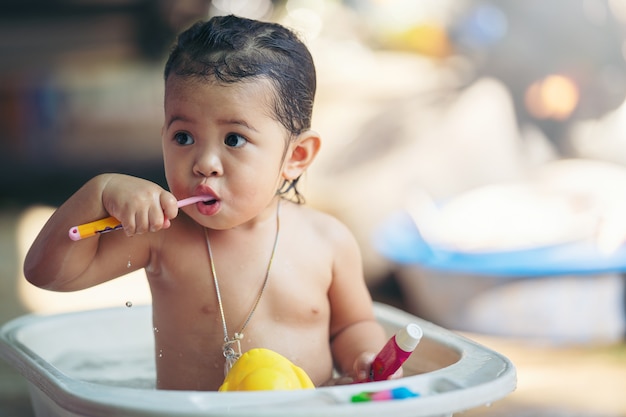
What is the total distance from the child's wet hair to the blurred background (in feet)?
2.44

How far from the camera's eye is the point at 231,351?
0.92m

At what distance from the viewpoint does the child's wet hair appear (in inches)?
34.4

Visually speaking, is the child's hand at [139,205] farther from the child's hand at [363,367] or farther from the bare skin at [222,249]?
the child's hand at [363,367]

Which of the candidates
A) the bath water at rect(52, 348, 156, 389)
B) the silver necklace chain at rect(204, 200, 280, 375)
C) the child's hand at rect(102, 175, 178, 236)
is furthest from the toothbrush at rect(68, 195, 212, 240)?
the bath water at rect(52, 348, 156, 389)

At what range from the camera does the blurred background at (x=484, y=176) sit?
1.89 m

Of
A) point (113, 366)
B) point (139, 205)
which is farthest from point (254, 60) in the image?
point (113, 366)

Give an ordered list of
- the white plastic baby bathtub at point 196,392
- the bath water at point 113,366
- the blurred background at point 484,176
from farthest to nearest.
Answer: the blurred background at point 484,176 < the bath water at point 113,366 < the white plastic baby bathtub at point 196,392

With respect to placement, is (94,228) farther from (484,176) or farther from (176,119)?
(484,176)

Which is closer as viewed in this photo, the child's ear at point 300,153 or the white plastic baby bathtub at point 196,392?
the white plastic baby bathtub at point 196,392

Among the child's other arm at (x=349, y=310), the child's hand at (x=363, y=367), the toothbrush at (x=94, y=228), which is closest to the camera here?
the toothbrush at (x=94, y=228)

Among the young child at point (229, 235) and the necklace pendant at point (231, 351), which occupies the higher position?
the young child at point (229, 235)

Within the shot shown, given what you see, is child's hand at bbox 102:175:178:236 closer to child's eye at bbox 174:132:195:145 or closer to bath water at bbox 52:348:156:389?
child's eye at bbox 174:132:195:145

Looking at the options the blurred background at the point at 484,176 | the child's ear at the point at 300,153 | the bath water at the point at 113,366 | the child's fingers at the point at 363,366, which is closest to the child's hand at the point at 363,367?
the child's fingers at the point at 363,366

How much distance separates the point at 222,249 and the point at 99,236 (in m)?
0.13
